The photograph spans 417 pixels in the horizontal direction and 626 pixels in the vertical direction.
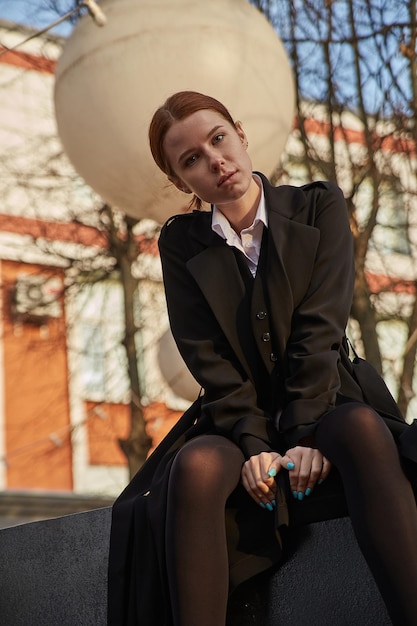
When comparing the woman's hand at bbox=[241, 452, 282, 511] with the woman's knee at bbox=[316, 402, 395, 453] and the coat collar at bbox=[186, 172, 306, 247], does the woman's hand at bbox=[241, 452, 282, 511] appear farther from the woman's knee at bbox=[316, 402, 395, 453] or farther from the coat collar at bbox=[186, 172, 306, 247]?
the coat collar at bbox=[186, 172, 306, 247]

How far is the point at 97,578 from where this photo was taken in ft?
10.5

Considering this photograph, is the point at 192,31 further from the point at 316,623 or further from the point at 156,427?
the point at 156,427

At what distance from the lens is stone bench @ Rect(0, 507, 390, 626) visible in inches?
101

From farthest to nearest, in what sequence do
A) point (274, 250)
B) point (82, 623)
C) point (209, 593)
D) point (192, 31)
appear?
1. point (192, 31)
2. point (82, 623)
3. point (274, 250)
4. point (209, 593)

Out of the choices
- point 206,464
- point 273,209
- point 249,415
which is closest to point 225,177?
point 273,209

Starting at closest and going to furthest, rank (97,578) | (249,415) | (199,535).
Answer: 1. (199,535)
2. (249,415)
3. (97,578)

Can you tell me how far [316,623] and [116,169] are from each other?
2120mm

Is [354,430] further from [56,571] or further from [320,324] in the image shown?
[56,571]

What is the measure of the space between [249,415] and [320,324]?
293 millimetres

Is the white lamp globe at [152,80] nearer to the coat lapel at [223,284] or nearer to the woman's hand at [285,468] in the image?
the coat lapel at [223,284]

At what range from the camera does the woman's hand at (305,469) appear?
2479 millimetres

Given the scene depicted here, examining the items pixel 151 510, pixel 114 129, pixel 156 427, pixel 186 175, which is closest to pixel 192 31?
pixel 114 129

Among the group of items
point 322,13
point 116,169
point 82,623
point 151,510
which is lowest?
point 82,623

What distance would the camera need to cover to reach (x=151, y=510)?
2680 mm
